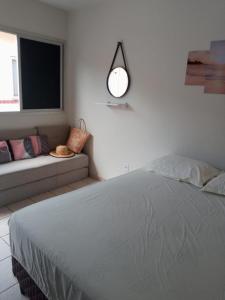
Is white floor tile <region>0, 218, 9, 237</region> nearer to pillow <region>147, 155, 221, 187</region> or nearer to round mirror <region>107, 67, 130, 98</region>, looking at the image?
pillow <region>147, 155, 221, 187</region>

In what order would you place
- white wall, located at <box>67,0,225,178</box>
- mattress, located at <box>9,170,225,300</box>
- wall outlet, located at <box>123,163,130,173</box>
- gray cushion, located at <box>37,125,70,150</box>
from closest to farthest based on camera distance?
mattress, located at <box>9,170,225,300</box> → white wall, located at <box>67,0,225,178</box> → wall outlet, located at <box>123,163,130,173</box> → gray cushion, located at <box>37,125,70,150</box>

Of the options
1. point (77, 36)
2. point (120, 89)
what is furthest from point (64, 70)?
point (120, 89)

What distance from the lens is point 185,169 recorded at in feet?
7.72

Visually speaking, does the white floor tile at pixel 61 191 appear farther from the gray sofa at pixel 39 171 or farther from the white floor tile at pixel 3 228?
the white floor tile at pixel 3 228

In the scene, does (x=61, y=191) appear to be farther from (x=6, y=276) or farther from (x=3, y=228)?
(x=6, y=276)

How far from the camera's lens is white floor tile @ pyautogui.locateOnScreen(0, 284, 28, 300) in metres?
1.61

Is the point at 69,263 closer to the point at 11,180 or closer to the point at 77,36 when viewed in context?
the point at 11,180

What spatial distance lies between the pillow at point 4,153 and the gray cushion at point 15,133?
0.14 metres

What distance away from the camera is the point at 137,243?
4.36ft

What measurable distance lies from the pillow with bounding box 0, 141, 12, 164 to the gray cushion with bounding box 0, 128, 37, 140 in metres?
0.14

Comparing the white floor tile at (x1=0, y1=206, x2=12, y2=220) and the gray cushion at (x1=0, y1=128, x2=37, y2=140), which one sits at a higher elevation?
the gray cushion at (x1=0, y1=128, x2=37, y2=140)

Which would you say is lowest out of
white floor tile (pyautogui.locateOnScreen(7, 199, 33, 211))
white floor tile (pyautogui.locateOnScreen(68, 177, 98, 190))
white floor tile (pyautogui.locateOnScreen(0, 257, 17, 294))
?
white floor tile (pyautogui.locateOnScreen(0, 257, 17, 294))

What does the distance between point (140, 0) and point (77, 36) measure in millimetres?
1202

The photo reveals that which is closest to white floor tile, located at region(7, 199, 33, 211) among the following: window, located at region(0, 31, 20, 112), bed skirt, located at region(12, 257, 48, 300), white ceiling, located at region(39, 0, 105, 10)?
bed skirt, located at region(12, 257, 48, 300)
